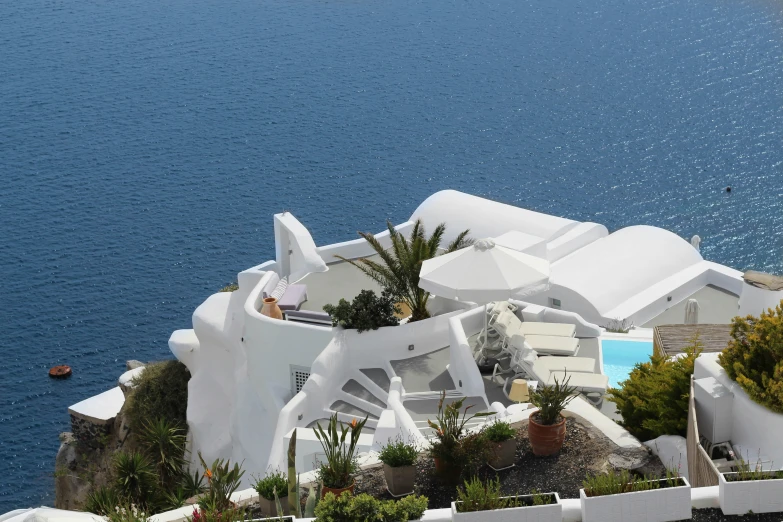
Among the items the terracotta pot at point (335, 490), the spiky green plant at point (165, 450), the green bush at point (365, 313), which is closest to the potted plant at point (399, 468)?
the terracotta pot at point (335, 490)

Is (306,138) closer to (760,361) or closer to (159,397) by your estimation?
(159,397)

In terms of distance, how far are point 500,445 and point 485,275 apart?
814cm

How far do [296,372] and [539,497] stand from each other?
534 inches

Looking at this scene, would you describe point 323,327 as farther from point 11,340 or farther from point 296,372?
point 11,340

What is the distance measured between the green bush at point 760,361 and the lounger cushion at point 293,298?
1344cm

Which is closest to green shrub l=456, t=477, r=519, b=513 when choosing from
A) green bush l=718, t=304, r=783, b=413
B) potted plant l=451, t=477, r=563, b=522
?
potted plant l=451, t=477, r=563, b=522

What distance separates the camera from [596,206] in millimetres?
43844

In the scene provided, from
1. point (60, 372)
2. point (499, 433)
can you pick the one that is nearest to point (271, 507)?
point (499, 433)

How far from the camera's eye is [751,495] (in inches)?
452

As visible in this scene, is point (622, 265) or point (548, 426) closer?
point (548, 426)

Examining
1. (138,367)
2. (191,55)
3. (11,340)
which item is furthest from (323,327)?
(191,55)

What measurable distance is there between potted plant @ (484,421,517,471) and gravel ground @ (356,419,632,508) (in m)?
0.11

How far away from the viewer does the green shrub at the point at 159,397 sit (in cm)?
3177

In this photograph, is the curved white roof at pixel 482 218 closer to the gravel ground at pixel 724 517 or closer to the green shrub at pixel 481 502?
the gravel ground at pixel 724 517
